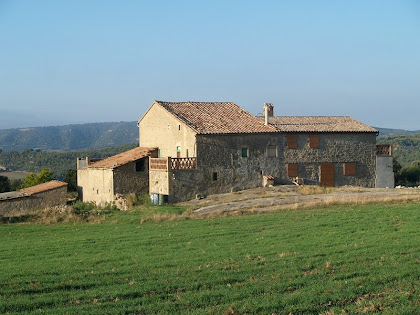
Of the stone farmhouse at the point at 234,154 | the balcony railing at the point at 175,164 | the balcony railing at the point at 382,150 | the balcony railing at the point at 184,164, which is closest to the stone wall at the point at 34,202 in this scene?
the stone farmhouse at the point at 234,154

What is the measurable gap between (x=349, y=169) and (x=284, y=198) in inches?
378

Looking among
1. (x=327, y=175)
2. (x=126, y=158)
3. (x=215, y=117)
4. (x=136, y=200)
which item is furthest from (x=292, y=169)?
(x=126, y=158)

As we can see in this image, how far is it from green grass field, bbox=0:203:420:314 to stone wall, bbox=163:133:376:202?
10453 mm

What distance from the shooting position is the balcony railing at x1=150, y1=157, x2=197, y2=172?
33000 millimetres

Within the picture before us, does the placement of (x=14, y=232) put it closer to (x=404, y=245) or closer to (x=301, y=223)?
(x=301, y=223)

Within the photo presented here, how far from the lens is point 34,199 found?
128 ft

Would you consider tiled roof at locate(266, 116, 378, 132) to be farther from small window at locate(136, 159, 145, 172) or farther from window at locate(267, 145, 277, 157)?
small window at locate(136, 159, 145, 172)

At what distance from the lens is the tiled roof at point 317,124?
125 feet

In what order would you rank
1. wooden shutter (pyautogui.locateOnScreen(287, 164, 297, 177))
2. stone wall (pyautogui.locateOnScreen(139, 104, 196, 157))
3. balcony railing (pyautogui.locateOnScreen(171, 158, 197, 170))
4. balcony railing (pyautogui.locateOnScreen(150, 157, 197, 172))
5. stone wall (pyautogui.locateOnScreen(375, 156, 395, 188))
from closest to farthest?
balcony railing (pyautogui.locateOnScreen(150, 157, 197, 172)), balcony railing (pyautogui.locateOnScreen(171, 158, 197, 170)), stone wall (pyautogui.locateOnScreen(139, 104, 196, 157)), wooden shutter (pyautogui.locateOnScreen(287, 164, 297, 177)), stone wall (pyautogui.locateOnScreen(375, 156, 395, 188))

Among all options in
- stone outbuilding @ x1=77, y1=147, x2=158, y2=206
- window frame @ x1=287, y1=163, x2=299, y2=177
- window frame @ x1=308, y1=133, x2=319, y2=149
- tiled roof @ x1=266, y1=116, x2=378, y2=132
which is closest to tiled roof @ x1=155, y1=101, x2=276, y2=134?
tiled roof @ x1=266, y1=116, x2=378, y2=132

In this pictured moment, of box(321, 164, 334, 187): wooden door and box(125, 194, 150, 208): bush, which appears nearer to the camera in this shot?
box(125, 194, 150, 208): bush

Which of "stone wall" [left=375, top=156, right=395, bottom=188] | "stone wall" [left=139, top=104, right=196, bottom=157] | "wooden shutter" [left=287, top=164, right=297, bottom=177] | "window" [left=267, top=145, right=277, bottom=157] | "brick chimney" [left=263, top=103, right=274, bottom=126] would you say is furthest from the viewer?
"stone wall" [left=375, top=156, right=395, bottom=188]

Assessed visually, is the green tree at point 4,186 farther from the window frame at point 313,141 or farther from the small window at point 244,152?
the window frame at point 313,141

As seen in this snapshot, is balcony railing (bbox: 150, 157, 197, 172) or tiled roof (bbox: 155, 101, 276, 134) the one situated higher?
tiled roof (bbox: 155, 101, 276, 134)
